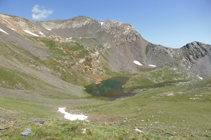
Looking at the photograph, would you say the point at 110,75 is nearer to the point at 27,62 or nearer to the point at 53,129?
the point at 27,62

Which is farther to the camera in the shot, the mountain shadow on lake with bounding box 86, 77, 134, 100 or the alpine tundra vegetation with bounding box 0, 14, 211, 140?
the mountain shadow on lake with bounding box 86, 77, 134, 100

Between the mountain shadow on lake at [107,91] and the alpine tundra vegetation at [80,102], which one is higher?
the alpine tundra vegetation at [80,102]

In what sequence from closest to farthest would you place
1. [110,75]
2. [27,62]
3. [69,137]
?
[69,137], [27,62], [110,75]

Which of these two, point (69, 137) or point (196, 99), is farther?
point (196, 99)

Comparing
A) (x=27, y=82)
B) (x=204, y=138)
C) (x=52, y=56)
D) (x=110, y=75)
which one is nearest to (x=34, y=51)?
(x=52, y=56)

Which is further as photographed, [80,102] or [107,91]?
[107,91]

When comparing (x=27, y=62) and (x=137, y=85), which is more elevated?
(x=27, y=62)

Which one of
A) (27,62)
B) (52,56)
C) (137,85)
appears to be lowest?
(137,85)

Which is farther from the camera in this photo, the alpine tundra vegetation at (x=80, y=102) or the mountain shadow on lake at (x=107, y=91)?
the mountain shadow on lake at (x=107, y=91)

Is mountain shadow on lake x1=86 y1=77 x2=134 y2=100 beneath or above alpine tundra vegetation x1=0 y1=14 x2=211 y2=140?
beneath

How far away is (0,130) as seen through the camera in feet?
49.9

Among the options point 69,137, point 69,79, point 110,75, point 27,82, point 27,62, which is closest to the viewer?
point 69,137

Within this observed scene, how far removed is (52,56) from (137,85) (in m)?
93.9

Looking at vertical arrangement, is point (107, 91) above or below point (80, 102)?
above
